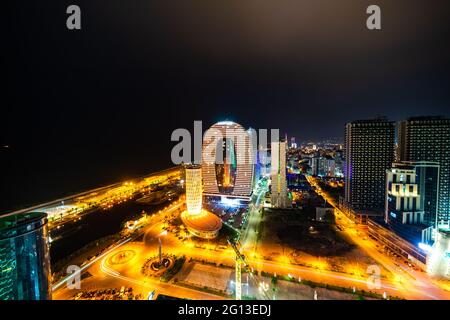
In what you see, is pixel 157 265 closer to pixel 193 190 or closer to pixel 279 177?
pixel 193 190

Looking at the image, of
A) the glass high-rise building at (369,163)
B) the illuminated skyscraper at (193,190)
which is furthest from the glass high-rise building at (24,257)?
the glass high-rise building at (369,163)

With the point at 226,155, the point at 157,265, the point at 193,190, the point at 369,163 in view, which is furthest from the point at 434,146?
the point at 157,265

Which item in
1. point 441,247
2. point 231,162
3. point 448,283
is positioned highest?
point 231,162

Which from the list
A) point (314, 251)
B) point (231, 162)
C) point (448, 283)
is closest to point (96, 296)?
point (314, 251)

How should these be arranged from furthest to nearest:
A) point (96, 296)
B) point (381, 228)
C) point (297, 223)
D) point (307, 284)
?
point (297, 223), point (381, 228), point (307, 284), point (96, 296)

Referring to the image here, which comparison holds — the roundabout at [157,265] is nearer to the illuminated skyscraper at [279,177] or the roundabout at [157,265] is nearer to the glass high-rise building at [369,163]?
the illuminated skyscraper at [279,177]

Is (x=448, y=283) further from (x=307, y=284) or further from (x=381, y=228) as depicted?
(x=307, y=284)
